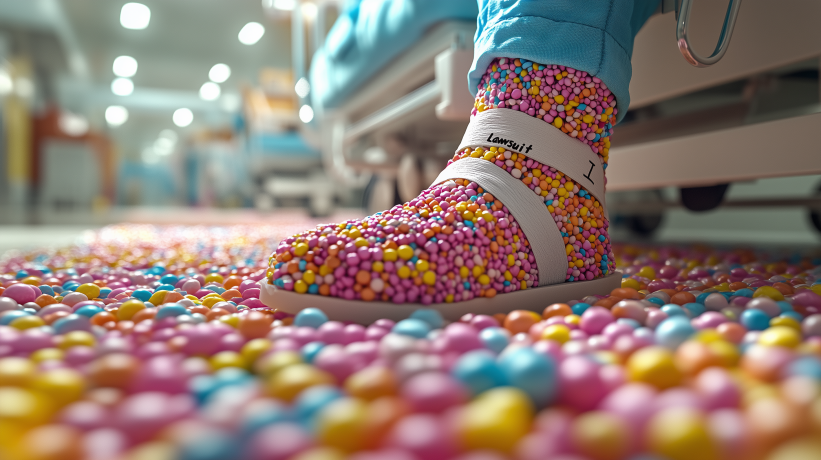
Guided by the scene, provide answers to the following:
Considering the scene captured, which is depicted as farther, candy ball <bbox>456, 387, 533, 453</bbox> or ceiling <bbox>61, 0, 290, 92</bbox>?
ceiling <bbox>61, 0, 290, 92</bbox>

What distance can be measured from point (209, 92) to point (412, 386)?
5981mm

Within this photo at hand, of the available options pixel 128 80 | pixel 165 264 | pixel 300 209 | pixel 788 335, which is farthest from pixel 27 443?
pixel 128 80

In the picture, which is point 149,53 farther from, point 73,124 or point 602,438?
point 602,438

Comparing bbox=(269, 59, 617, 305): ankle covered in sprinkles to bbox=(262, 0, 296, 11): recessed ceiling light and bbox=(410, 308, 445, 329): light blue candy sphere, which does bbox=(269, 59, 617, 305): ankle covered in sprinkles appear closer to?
bbox=(410, 308, 445, 329): light blue candy sphere

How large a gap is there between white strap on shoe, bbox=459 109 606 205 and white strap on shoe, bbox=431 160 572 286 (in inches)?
1.3

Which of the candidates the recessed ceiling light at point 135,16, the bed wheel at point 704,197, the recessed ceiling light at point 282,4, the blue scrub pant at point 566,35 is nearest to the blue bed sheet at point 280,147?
the recessed ceiling light at point 282,4

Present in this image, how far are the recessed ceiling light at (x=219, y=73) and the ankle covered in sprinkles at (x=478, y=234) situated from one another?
563 cm

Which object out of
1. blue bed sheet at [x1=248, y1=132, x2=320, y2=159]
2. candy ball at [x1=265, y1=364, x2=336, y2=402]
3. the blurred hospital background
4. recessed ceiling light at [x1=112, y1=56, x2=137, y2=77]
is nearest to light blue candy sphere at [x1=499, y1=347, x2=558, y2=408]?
candy ball at [x1=265, y1=364, x2=336, y2=402]

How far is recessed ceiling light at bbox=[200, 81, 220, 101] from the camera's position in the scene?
5652 mm

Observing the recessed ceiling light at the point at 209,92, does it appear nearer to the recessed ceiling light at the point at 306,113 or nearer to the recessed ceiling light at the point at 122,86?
the recessed ceiling light at the point at 122,86

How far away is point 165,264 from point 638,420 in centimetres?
93

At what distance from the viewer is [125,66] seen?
549 cm

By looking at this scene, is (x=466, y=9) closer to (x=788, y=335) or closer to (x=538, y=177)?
(x=538, y=177)

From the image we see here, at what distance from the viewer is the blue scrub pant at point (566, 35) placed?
23.1 inches
